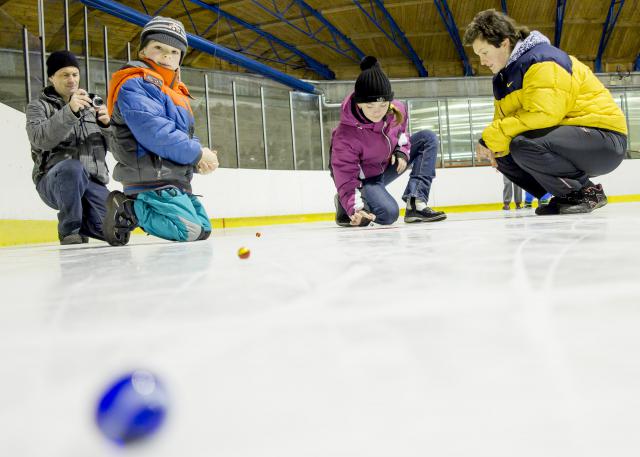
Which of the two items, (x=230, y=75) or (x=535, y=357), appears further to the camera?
(x=230, y=75)

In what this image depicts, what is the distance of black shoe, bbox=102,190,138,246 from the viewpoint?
73.7 inches

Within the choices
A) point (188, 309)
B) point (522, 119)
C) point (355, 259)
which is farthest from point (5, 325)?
point (522, 119)

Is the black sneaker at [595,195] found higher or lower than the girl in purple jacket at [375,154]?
lower

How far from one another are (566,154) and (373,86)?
0.86 metres

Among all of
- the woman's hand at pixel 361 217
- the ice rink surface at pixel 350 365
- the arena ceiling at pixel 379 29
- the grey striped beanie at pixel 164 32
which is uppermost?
the arena ceiling at pixel 379 29

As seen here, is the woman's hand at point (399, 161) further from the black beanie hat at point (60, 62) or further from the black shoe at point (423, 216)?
the black beanie hat at point (60, 62)

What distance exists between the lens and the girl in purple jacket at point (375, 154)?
94.1 inches

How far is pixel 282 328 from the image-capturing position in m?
0.40

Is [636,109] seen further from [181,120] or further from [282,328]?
[282,328]

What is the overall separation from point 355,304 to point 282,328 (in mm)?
98

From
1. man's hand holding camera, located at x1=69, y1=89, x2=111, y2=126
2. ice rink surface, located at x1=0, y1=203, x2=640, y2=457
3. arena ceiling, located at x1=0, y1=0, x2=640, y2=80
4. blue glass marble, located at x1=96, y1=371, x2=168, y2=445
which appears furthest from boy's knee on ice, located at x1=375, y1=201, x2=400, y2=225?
arena ceiling, located at x1=0, y1=0, x2=640, y2=80

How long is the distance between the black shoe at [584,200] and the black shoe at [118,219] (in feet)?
5.86

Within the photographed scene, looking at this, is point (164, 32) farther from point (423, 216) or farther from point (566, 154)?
point (566, 154)

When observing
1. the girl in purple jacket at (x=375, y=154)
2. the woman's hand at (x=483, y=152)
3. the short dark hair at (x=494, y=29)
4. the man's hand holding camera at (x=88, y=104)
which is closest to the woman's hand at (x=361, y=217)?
the girl in purple jacket at (x=375, y=154)
